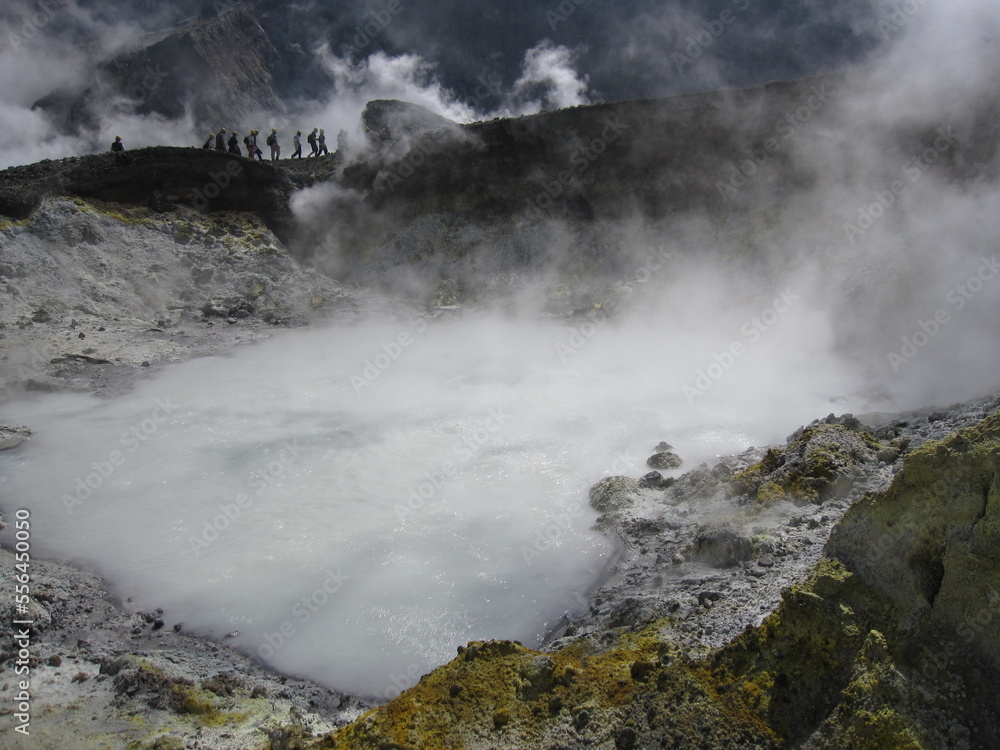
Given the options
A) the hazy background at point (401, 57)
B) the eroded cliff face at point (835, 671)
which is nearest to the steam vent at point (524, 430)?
the eroded cliff face at point (835, 671)

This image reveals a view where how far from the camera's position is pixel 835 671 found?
3.30 m

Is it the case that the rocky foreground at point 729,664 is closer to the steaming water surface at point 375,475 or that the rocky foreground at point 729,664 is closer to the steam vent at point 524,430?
the steam vent at point 524,430

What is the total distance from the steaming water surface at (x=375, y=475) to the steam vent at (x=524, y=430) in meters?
0.06

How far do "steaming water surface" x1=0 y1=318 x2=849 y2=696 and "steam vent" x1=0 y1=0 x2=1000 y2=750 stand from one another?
2.3 inches

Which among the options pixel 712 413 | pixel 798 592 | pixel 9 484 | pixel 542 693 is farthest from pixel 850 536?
pixel 9 484

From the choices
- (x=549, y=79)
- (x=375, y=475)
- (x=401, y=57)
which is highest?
(x=401, y=57)

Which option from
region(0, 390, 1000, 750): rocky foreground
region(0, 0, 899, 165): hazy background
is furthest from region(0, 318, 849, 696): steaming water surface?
region(0, 0, 899, 165): hazy background

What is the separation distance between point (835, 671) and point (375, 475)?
22.6 ft

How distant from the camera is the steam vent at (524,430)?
3535mm

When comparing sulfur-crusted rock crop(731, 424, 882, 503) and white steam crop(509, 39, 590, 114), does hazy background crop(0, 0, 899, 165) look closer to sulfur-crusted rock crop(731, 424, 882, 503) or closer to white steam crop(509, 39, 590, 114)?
white steam crop(509, 39, 590, 114)

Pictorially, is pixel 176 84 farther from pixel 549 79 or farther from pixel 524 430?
pixel 524 430

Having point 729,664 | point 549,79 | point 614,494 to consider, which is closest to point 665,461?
point 614,494

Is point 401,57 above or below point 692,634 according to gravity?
above

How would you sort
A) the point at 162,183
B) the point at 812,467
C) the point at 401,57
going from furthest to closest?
the point at 401,57
the point at 162,183
the point at 812,467
